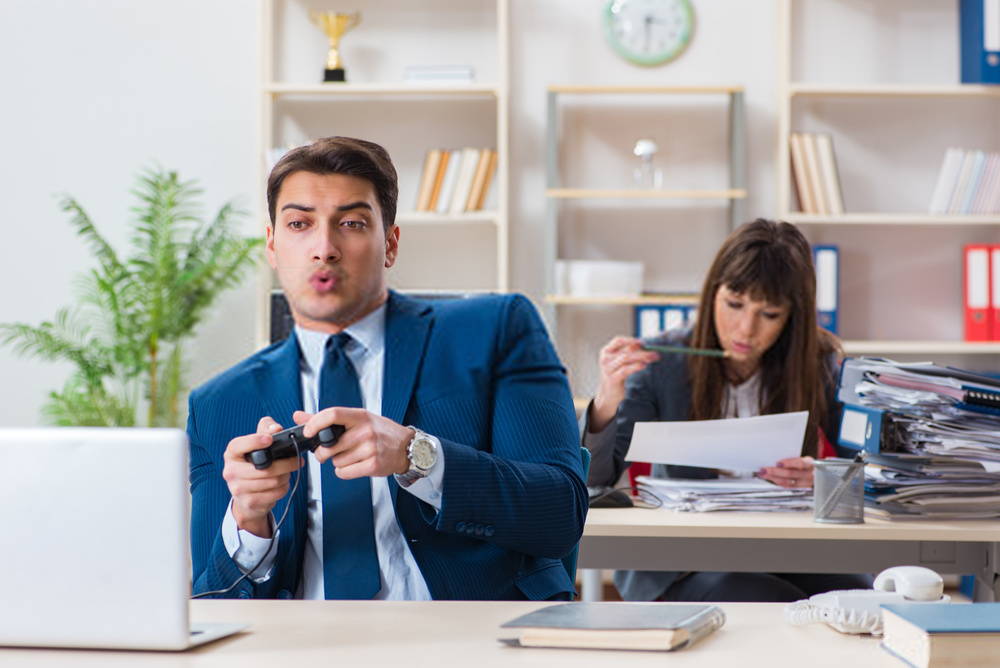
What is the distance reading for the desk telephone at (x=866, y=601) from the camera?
1203 mm

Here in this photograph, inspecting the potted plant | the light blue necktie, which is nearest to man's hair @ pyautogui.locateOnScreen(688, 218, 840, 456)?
the light blue necktie

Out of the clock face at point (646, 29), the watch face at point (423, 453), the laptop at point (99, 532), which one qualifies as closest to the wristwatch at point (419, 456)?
the watch face at point (423, 453)

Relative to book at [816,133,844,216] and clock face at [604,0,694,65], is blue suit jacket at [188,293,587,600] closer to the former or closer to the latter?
book at [816,133,844,216]

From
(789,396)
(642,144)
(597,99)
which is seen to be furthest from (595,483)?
(597,99)

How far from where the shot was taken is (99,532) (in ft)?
3.56

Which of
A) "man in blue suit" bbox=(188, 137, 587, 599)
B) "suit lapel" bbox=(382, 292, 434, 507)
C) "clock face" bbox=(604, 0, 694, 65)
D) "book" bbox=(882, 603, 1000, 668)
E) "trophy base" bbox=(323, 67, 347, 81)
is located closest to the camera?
"book" bbox=(882, 603, 1000, 668)

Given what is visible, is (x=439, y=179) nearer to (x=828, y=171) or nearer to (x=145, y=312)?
(x=145, y=312)

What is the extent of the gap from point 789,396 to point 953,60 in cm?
271

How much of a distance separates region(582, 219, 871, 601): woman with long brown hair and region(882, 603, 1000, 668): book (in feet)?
4.75

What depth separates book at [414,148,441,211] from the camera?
4418 mm

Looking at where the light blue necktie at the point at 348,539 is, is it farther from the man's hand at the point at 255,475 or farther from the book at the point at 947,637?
the book at the point at 947,637

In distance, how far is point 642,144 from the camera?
4.45 meters

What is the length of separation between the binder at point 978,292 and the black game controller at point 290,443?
3.74 metres

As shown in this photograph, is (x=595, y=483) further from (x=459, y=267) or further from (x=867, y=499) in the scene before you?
(x=459, y=267)
